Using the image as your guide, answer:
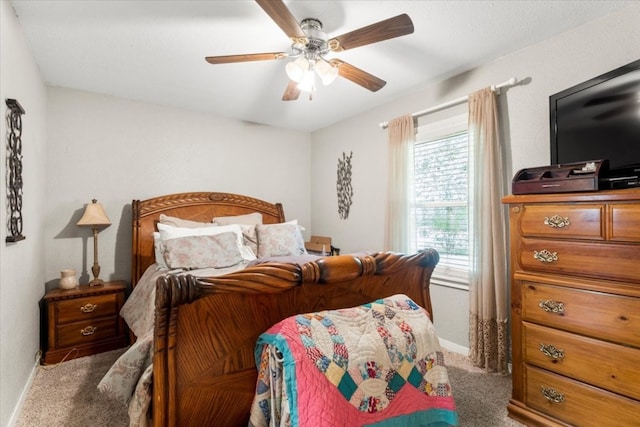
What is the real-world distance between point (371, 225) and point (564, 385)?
2.24 m

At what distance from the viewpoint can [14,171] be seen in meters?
1.87

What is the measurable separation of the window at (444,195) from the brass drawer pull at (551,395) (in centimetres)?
108

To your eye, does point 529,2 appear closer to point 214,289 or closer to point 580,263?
point 580,263

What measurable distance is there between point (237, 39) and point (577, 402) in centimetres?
293

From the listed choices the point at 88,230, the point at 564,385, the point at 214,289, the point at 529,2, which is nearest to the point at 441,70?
the point at 529,2

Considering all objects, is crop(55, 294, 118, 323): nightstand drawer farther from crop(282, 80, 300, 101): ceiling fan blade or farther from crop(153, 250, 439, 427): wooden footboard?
crop(282, 80, 300, 101): ceiling fan blade

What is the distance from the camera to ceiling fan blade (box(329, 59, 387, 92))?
205 centimetres

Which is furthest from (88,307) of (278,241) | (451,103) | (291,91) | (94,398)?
(451,103)

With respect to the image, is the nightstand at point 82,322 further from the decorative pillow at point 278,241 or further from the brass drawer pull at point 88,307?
the decorative pillow at point 278,241

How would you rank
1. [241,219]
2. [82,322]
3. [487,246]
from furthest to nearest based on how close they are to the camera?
[241,219] < [82,322] < [487,246]

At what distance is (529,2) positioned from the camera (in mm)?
1819

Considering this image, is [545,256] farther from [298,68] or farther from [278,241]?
[278,241]

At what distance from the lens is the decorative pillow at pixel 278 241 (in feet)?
10.5

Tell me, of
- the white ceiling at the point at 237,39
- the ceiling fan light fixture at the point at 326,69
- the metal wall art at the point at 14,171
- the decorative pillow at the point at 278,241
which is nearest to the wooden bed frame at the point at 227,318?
the ceiling fan light fixture at the point at 326,69
